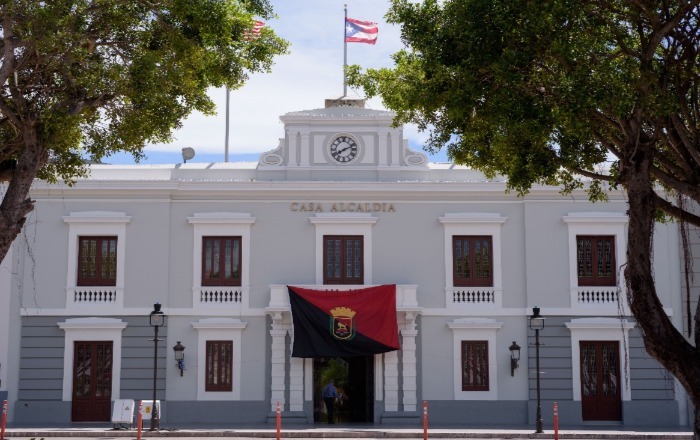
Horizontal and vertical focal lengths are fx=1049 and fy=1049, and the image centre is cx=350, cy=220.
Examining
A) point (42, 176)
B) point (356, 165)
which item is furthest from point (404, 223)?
point (42, 176)

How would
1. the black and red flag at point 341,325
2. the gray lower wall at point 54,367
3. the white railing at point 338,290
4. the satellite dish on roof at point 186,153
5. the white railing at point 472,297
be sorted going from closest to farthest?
the black and red flag at point 341,325 < the gray lower wall at point 54,367 < the white railing at point 338,290 < the white railing at point 472,297 < the satellite dish on roof at point 186,153

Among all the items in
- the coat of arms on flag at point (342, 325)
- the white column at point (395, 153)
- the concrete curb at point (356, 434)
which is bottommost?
the concrete curb at point (356, 434)

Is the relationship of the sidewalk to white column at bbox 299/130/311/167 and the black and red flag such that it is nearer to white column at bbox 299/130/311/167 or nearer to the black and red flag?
the black and red flag

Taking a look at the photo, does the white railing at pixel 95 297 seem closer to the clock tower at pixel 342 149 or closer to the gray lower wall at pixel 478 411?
the clock tower at pixel 342 149

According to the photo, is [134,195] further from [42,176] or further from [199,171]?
[42,176]

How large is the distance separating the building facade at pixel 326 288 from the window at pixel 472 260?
0.04 m

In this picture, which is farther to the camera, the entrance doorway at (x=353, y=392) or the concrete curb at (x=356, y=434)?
the entrance doorway at (x=353, y=392)

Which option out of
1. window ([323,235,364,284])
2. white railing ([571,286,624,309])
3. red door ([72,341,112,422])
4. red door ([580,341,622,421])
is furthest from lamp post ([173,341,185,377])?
red door ([580,341,622,421])

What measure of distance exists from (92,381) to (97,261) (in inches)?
134

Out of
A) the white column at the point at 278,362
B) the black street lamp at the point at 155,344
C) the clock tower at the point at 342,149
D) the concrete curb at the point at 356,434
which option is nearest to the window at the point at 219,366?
the white column at the point at 278,362

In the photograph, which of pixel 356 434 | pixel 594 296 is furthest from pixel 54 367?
pixel 594 296

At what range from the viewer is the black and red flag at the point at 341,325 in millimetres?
29250

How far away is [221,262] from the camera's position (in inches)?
1193

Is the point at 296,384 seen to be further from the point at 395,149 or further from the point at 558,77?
the point at 558,77
